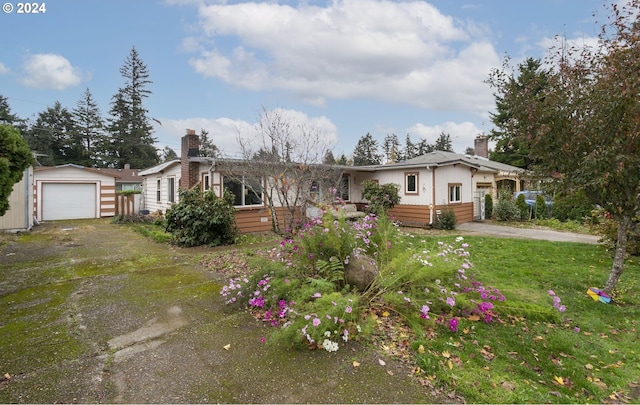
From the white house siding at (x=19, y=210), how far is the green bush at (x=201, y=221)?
21.4 feet

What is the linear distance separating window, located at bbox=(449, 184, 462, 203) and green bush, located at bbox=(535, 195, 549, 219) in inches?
163

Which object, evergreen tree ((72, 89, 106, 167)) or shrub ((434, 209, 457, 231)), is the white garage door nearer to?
shrub ((434, 209, 457, 231))

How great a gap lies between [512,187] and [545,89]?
17211 millimetres

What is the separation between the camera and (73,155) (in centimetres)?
3575

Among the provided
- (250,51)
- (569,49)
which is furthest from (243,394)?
(250,51)

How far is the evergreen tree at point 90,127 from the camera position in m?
35.3

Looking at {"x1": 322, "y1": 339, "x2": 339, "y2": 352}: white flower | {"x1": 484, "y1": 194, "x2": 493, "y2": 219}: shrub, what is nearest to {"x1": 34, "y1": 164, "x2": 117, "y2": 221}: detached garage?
{"x1": 322, "y1": 339, "x2": 339, "y2": 352}: white flower

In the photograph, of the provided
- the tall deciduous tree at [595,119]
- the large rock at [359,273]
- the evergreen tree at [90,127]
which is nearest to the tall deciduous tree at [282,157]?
the large rock at [359,273]

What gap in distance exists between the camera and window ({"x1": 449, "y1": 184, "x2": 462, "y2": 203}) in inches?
573

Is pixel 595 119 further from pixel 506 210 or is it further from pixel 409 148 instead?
pixel 409 148

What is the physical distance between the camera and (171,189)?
1420 centimetres

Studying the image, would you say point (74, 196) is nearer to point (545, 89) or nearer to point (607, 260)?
point (545, 89)

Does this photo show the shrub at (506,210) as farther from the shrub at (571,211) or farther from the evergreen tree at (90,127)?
the evergreen tree at (90,127)

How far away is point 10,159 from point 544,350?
350 inches
